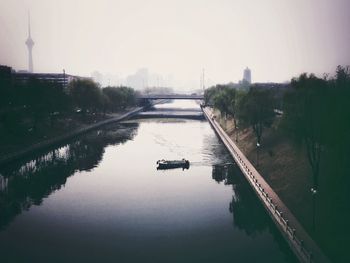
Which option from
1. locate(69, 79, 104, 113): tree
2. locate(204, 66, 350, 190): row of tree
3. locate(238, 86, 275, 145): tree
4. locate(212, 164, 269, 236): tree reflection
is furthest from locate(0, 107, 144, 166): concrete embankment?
locate(204, 66, 350, 190): row of tree

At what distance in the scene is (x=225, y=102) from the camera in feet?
403

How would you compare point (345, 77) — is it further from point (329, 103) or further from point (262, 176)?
point (262, 176)

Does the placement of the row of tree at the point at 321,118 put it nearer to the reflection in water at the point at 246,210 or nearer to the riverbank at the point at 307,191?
the riverbank at the point at 307,191

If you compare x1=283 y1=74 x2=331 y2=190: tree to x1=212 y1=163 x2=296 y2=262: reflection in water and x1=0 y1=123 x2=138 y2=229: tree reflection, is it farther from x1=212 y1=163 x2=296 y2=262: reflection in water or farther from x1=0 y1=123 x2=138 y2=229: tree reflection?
x1=0 y1=123 x2=138 y2=229: tree reflection

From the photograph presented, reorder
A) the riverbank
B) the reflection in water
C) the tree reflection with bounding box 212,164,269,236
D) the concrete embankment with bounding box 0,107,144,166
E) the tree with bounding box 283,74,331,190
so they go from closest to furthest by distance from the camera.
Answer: the riverbank → the tree with bounding box 283,74,331,190 → the reflection in water → the tree reflection with bounding box 212,164,269,236 → the concrete embankment with bounding box 0,107,144,166

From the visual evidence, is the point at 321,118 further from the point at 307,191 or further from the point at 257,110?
the point at 257,110

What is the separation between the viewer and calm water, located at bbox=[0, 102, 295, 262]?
37688mm

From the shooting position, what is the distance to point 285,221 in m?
38.3

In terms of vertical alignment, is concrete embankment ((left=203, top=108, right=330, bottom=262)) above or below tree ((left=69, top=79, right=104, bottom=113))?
below

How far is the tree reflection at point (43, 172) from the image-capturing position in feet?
178

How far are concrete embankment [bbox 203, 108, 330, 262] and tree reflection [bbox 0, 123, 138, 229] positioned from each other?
111 feet

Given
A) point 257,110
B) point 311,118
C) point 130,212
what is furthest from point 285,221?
point 257,110

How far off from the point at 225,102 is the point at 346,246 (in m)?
92.4

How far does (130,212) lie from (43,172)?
31555 millimetres
